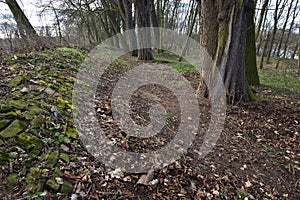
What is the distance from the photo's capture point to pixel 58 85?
3.42 meters

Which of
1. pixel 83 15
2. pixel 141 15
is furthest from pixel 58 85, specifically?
pixel 83 15

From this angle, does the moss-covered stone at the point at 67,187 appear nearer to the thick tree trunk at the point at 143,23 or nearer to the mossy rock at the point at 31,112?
the mossy rock at the point at 31,112

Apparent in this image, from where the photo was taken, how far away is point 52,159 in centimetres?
192

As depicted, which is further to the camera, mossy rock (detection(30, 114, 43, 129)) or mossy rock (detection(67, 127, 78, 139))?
mossy rock (detection(67, 127, 78, 139))

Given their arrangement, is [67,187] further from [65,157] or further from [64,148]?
[64,148]

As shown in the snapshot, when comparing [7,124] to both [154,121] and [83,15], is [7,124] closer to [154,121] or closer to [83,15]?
[154,121]

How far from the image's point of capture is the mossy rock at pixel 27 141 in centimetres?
194

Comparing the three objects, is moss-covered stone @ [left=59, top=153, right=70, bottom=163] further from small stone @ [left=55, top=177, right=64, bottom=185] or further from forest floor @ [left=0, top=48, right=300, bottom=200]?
small stone @ [left=55, top=177, right=64, bottom=185]

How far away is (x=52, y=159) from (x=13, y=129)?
591 mm

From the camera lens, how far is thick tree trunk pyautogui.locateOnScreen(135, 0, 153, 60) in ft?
29.9

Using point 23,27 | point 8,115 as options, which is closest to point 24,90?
point 8,115

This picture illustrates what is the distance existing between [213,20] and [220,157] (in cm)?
305

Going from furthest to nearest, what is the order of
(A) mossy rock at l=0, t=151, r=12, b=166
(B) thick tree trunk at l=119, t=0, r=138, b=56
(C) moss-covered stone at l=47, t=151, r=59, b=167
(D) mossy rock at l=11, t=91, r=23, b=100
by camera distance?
(B) thick tree trunk at l=119, t=0, r=138, b=56 → (D) mossy rock at l=11, t=91, r=23, b=100 → (C) moss-covered stone at l=47, t=151, r=59, b=167 → (A) mossy rock at l=0, t=151, r=12, b=166

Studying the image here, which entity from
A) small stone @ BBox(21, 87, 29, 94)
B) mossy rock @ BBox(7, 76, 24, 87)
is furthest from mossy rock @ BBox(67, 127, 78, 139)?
mossy rock @ BBox(7, 76, 24, 87)
